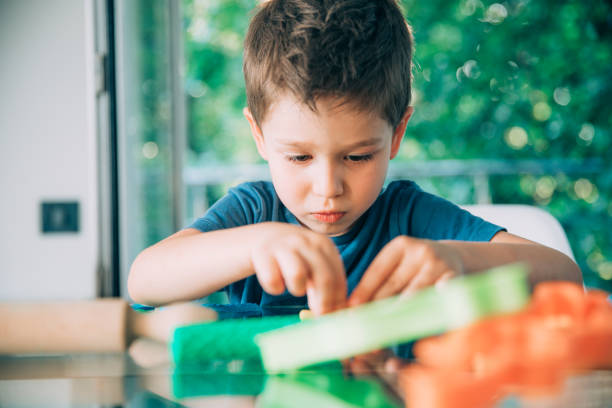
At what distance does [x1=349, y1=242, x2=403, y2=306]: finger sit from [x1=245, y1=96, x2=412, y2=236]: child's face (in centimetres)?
24

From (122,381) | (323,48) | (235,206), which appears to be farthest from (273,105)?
(122,381)

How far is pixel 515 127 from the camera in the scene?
417 cm

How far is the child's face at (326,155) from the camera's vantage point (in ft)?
2.28

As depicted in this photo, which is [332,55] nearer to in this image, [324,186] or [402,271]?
[324,186]

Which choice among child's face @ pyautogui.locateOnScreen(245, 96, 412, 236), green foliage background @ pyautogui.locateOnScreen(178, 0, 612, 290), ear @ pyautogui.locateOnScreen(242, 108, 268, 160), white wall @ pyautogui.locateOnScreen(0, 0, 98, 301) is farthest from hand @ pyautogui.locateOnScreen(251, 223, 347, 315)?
green foliage background @ pyautogui.locateOnScreen(178, 0, 612, 290)

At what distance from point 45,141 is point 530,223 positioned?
151 centimetres

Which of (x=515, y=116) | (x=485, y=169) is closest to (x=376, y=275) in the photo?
(x=485, y=169)

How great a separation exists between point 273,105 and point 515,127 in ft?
12.5

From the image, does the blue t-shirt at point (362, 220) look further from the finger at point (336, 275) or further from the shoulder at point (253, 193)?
the finger at point (336, 275)

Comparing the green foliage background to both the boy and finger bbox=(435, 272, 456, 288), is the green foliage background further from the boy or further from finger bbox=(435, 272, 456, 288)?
finger bbox=(435, 272, 456, 288)

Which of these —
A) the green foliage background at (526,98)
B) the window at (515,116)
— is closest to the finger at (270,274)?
the window at (515,116)

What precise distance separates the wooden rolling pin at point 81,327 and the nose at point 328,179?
0.96ft

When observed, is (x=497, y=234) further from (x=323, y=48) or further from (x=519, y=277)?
(x=519, y=277)

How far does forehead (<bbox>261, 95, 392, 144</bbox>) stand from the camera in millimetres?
693
